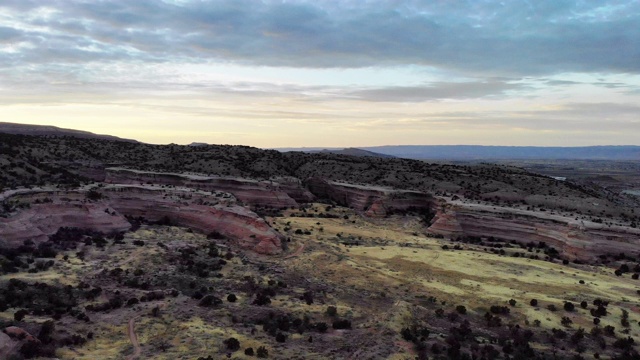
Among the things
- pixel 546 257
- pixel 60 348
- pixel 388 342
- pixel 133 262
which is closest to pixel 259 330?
pixel 388 342

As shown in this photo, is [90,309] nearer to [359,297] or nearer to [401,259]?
[359,297]

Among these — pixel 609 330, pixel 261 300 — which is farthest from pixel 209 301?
pixel 609 330

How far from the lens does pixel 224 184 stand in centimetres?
5828

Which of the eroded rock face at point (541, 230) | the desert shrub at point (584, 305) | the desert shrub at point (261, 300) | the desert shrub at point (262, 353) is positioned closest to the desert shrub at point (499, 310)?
the desert shrub at point (584, 305)

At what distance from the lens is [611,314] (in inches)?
1131

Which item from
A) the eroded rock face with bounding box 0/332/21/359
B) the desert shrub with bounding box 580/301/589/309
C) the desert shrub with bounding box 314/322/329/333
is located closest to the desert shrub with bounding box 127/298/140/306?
the eroded rock face with bounding box 0/332/21/359

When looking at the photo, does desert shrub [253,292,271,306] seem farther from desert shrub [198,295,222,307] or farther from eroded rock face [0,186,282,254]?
eroded rock face [0,186,282,254]

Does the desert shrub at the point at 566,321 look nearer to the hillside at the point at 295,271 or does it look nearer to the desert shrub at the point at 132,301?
the hillside at the point at 295,271

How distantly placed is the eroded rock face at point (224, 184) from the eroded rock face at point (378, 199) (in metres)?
8.82

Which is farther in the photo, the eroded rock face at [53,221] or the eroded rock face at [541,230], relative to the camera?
the eroded rock face at [541,230]

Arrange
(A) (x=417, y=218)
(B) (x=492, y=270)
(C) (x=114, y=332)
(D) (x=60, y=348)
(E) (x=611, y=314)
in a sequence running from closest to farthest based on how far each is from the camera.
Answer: (D) (x=60, y=348) → (C) (x=114, y=332) → (E) (x=611, y=314) → (B) (x=492, y=270) → (A) (x=417, y=218)

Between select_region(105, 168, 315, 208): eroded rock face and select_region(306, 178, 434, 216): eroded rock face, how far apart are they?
8817mm

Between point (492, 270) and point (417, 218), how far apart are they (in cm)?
2204

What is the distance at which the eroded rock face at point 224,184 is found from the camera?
2237 inches
